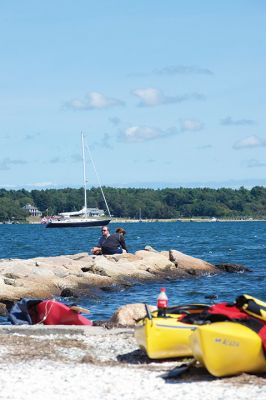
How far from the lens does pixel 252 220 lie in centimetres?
17825

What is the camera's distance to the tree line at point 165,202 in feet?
560

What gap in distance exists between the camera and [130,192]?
179 metres

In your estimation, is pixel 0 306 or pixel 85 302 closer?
pixel 0 306

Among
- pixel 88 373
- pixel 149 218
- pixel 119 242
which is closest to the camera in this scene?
pixel 88 373

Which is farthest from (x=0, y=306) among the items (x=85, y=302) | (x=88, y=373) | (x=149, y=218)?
(x=149, y=218)

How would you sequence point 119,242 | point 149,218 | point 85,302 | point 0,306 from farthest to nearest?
1. point 149,218
2. point 119,242
3. point 85,302
4. point 0,306

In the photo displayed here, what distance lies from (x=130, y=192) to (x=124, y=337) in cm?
16604

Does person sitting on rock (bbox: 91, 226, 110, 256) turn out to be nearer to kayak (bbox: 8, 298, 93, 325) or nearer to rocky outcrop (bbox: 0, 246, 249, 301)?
rocky outcrop (bbox: 0, 246, 249, 301)

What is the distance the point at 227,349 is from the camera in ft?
33.7

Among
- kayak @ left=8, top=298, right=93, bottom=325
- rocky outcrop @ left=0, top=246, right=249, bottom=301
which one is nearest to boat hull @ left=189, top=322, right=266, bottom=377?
kayak @ left=8, top=298, right=93, bottom=325

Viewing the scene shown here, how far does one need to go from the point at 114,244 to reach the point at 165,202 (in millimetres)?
150308

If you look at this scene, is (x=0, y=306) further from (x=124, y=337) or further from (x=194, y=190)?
(x=194, y=190)

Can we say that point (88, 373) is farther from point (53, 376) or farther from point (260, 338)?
point (260, 338)

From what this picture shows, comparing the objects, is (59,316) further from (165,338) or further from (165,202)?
(165,202)
